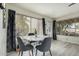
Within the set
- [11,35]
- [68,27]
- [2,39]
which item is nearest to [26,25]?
[11,35]

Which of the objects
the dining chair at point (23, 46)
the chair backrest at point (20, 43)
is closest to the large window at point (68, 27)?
the dining chair at point (23, 46)

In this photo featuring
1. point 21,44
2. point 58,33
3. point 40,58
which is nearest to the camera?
point 40,58

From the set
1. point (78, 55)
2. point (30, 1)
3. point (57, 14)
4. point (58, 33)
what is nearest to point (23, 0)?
point (30, 1)

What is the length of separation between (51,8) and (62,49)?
3.27ft

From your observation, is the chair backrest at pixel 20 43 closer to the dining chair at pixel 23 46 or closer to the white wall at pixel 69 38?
the dining chair at pixel 23 46

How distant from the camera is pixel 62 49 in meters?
2.14

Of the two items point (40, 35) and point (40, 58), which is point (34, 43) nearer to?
point (40, 35)

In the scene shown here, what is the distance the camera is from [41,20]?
7.16 ft

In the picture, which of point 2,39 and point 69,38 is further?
point 69,38

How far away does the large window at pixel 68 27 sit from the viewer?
2074mm

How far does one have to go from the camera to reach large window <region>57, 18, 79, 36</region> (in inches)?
81.7

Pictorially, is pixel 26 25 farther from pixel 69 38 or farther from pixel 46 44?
pixel 69 38

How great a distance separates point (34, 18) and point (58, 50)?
0.94 m

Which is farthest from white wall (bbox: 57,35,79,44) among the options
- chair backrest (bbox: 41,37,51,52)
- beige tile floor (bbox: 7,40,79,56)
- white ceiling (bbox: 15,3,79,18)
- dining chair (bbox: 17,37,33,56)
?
dining chair (bbox: 17,37,33,56)
